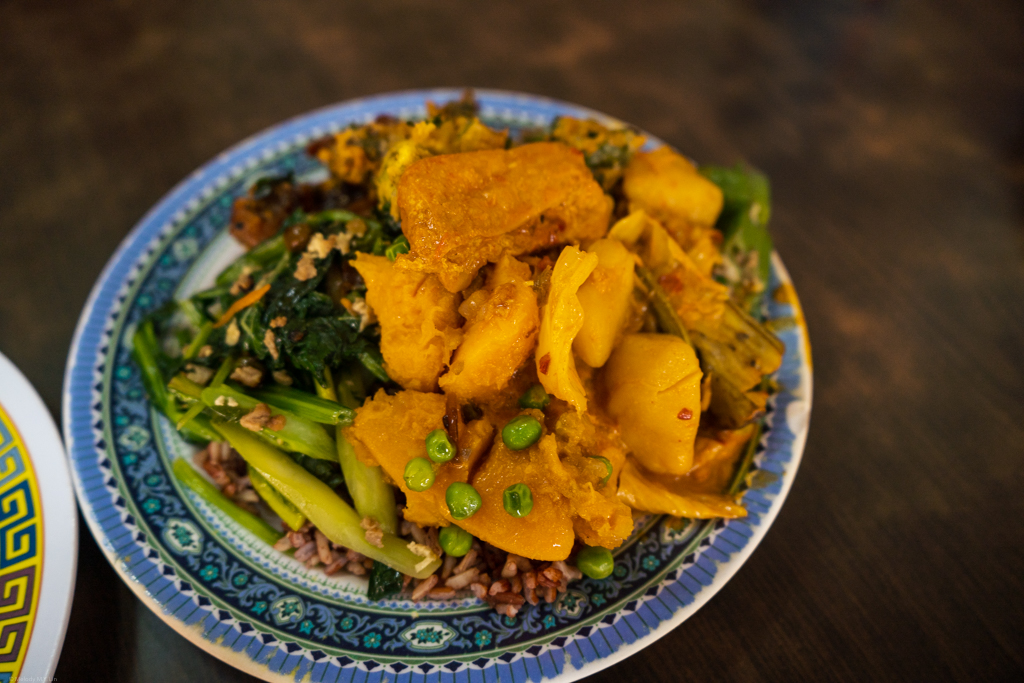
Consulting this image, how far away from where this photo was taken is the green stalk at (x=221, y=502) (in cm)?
271

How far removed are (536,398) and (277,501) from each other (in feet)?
4.45

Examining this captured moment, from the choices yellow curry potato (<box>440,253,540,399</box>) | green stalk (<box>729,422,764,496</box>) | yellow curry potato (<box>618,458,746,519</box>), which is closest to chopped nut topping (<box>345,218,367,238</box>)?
yellow curry potato (<box>440,253,540,399</box>)

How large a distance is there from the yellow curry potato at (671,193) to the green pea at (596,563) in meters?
1.66

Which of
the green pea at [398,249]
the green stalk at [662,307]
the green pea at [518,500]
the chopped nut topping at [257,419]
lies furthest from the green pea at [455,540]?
the green stalk at [662,307]

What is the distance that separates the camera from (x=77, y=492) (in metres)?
2.64

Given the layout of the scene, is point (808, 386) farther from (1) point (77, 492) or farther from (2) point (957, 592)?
(1) point (77, 492)

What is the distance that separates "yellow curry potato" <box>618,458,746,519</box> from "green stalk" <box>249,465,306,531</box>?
4.92 ft

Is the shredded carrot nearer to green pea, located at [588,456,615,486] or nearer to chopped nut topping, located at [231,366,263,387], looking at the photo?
chopped nut topping, located at [231,366,263,387]

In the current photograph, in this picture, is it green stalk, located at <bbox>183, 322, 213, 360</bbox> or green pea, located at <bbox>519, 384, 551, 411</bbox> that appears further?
green stalk, located at <bbox>183, 322, 213, 360</bbox>

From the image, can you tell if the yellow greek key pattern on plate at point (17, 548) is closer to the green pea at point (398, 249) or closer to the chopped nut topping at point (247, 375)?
the chopped nut topping at point (247, 375)

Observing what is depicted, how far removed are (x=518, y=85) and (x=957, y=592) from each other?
4.77m

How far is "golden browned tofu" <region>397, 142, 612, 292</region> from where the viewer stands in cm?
242

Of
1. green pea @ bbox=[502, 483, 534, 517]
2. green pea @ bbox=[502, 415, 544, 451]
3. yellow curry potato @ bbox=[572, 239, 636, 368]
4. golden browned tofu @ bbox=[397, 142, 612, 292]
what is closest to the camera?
green pea @ bbox=[502, 483, 534, 517]

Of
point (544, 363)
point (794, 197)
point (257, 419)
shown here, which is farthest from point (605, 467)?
point (794, 197)
